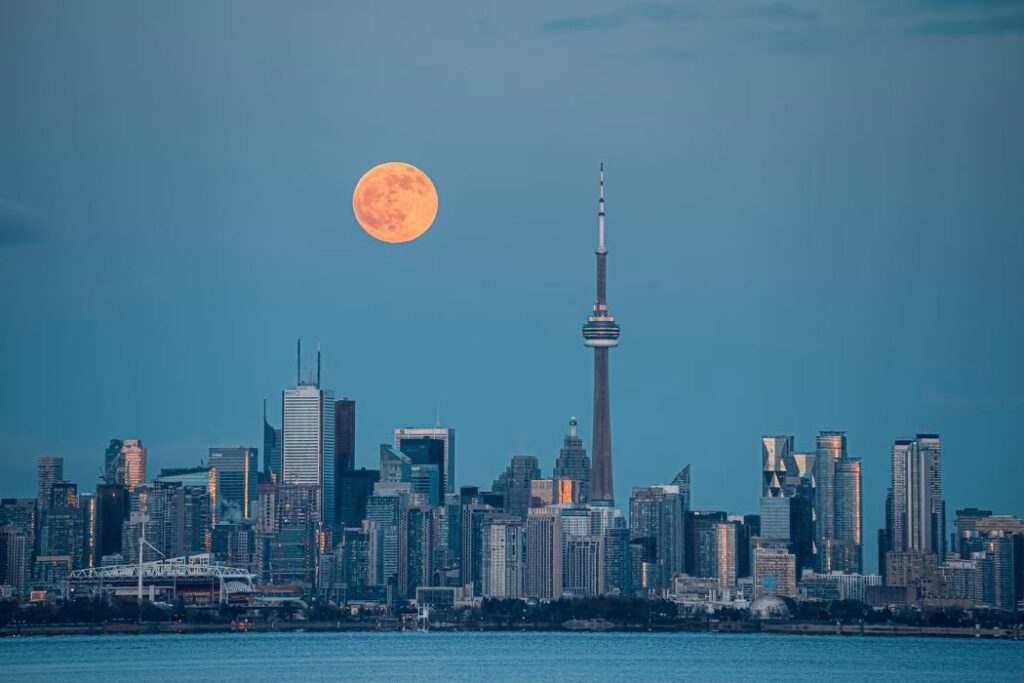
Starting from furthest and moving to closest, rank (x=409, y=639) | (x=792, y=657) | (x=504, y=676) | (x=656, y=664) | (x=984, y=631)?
1. (x=984, y=631)
2. (x=409, y=639)
3. (x=792, y=657)
4. (x=656, y=664)
5. (x=504, y=676)

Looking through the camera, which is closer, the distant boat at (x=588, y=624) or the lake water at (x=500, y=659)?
the lake water at (x=500, y=659)

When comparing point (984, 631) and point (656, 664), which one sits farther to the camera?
point (984, 631)

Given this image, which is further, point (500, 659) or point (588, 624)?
point (588, 624)

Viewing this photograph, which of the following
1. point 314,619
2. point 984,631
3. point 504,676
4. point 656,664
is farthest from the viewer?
point 314,619

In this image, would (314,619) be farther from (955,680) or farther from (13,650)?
(955,680)

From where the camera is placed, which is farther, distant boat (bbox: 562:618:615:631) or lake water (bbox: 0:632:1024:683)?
distant boat (bbox: 562:618:615:631)

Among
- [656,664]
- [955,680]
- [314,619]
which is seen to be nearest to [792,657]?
[656,664]
